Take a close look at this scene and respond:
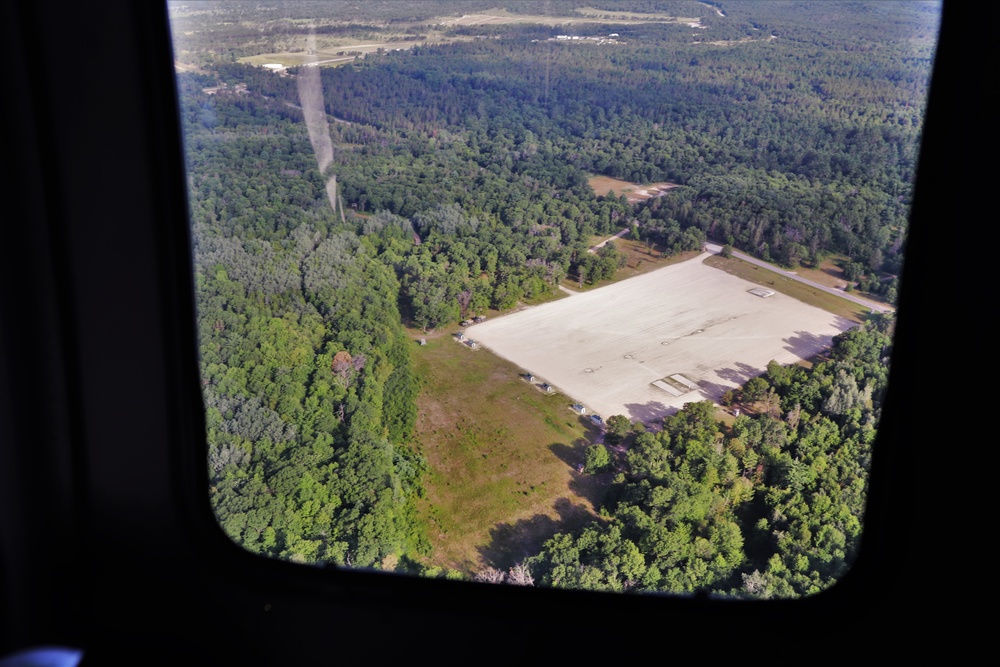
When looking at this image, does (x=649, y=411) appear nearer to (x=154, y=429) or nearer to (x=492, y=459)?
(x=492, y=459)

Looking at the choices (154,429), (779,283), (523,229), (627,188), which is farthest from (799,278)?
(154,429)

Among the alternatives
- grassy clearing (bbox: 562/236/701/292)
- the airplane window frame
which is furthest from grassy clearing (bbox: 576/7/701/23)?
the airplane window frame

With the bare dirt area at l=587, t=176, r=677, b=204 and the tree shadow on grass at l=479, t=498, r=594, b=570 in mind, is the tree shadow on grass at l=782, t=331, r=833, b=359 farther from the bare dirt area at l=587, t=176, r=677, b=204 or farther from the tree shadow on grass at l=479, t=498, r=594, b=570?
the tree shadow on grass at l=479, t=498, r=594, b=570

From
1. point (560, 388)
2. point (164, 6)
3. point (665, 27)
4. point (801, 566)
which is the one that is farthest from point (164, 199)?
point (801, 566)

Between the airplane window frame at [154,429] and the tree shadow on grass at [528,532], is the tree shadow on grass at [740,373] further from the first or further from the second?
the tree shadow on grass at [528,532]

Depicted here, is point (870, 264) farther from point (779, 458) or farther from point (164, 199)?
point (164, 199)

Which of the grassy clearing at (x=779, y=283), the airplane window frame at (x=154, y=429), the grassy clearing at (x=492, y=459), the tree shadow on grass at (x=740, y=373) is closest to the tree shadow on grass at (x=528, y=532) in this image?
the grassy clearing at (x=492, y=459)
